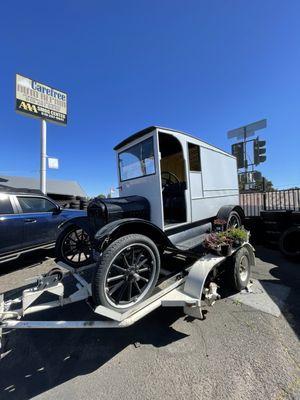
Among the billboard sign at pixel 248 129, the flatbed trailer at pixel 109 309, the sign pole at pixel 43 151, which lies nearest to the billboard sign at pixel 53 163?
the sign pole at pixel 43 151

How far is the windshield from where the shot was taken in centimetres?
368

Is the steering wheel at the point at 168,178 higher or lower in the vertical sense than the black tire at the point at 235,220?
higher

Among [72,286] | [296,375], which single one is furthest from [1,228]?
[296,375]

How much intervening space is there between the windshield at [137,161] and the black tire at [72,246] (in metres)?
1.41

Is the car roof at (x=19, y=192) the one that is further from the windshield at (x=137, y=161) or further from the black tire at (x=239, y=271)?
the black tire at (x=239, y=271)

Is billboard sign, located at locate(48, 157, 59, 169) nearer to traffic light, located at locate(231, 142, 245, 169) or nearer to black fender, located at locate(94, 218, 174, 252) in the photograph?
traffic light, located at locate(231, 142, 245, 169)

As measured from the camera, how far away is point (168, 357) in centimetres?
236

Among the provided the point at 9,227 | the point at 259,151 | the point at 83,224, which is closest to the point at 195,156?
the point at 83,224

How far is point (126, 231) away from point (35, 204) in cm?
384

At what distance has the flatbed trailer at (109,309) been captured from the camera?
222 centimetres

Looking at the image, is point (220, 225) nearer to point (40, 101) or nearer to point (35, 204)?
point (35, 204)

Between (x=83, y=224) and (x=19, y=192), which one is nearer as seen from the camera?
(x=83, y=224)

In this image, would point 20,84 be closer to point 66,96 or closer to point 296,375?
point 66,96

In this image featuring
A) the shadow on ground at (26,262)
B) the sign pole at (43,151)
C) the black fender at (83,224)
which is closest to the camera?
the black fender at (83,224)
